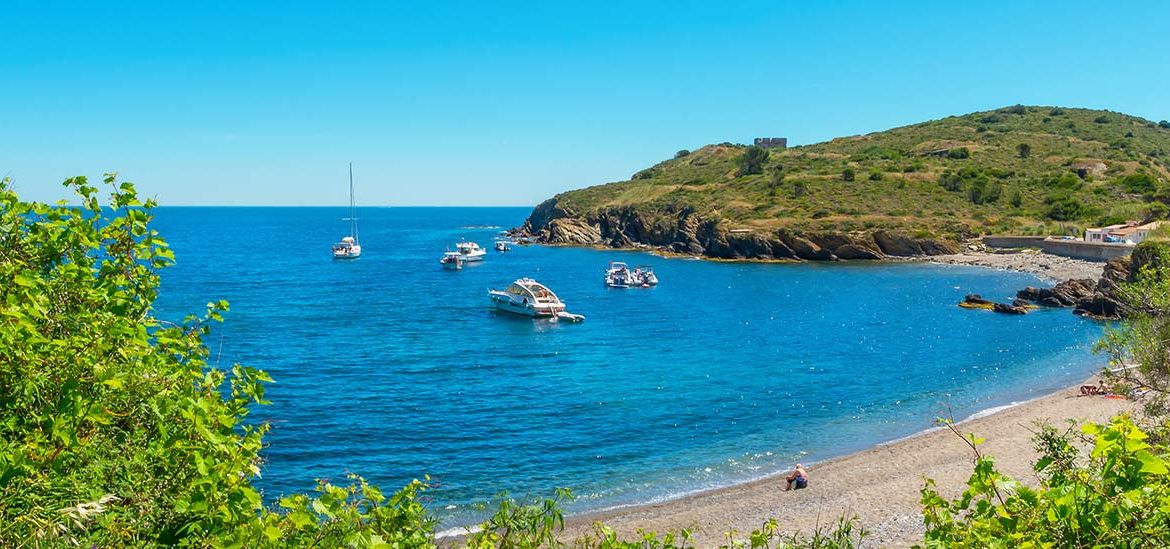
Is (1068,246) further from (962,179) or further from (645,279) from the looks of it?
(645,279)

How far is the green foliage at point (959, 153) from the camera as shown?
141m

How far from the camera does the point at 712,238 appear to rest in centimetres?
10925

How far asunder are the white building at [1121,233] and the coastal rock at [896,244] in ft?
61.6

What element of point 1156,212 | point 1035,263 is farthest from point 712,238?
point 1156,212

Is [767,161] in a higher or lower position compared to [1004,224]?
higher

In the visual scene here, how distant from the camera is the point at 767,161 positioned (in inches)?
5920

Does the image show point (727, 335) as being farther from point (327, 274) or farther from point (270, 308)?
point (327, 274)

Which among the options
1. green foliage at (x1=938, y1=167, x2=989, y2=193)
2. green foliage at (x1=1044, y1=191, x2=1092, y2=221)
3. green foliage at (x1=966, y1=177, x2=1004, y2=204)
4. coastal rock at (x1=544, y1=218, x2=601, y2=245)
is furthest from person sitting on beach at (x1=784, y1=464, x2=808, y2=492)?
coastal rock at (x1=544, y1=218, x2=601, y2=245)

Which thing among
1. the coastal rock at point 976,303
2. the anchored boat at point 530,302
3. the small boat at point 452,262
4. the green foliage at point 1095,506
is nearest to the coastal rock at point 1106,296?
the coastal rock at point 976,303

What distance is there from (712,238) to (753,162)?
4170 centimetres

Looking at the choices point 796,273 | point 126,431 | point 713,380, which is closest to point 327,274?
point 796,273

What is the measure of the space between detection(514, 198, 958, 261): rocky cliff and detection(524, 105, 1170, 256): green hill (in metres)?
0.40

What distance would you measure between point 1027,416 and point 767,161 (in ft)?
405

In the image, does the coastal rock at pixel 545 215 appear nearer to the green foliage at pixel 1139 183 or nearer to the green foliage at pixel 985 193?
the green foliage at pixel 985 193
